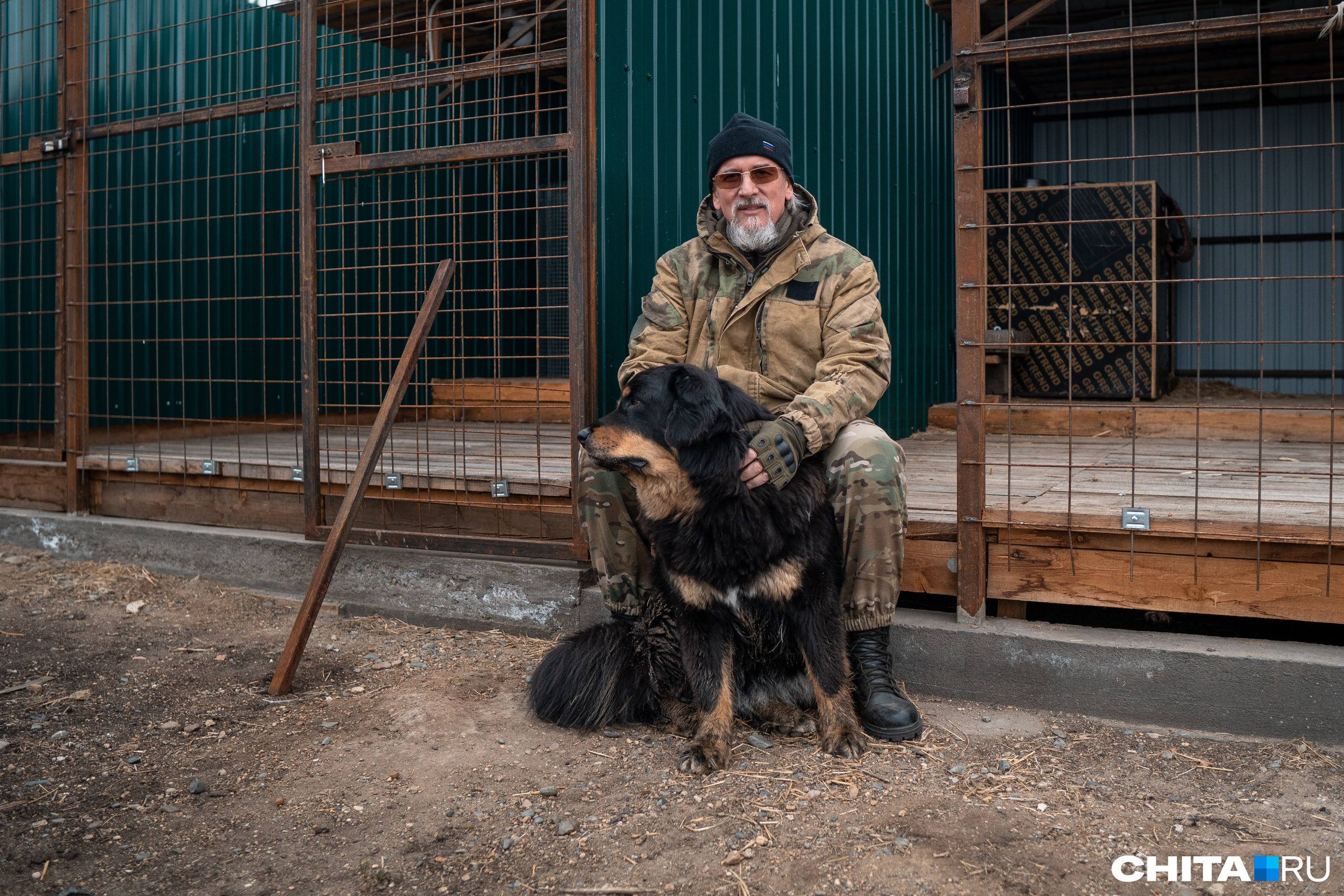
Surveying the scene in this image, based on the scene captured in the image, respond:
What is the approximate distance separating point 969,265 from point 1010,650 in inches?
48.8

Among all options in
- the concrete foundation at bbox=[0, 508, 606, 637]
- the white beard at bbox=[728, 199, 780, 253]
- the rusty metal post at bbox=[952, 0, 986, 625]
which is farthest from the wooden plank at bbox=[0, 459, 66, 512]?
the rusty metal post at bbox=[952, 0, 986, 625]

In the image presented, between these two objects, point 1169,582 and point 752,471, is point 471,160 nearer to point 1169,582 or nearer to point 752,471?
point 752,471

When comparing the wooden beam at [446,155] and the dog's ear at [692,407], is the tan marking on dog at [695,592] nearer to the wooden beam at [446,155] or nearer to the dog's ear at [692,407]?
the dog's ear at [692,407]

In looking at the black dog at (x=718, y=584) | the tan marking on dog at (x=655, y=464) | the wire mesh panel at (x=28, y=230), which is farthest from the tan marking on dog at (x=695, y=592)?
the wire mesh panel at (x=28, y=230)

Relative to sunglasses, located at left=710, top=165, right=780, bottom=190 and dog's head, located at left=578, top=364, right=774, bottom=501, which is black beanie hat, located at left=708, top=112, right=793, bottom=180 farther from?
dog's head, located at left=578, top=364, right=774, bottom=501

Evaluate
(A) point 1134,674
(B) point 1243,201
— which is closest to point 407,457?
(A) point 1134,674

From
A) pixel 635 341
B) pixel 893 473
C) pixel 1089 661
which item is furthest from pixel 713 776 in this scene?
pixel 635 341

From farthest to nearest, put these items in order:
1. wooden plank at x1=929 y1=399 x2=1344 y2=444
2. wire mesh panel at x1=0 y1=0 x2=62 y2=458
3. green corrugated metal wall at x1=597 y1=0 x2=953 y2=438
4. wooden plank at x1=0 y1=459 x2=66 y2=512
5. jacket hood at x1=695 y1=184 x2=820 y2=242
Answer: wire mesh panel at x1=0 y1=0 x2=62 y2=458 < wooden plank at x1=929 y1=399 x2=1344 y2=444 < wooden plank at x1=0 y1=459 x2=66 y2=512 < green corrugated metal wall at x1=597 y1=0 x2=953 y2=438 < jacket hood at x1=695 y1=184 x2=820 y2=242

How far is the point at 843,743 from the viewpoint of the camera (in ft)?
8.76

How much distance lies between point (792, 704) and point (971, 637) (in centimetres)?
64

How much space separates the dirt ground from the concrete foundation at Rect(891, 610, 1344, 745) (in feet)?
0.22

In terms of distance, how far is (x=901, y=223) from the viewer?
6.43 metres

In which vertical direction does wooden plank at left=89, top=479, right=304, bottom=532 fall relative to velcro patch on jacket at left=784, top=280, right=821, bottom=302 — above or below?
below

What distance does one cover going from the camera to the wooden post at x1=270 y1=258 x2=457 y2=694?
10.5 ft
